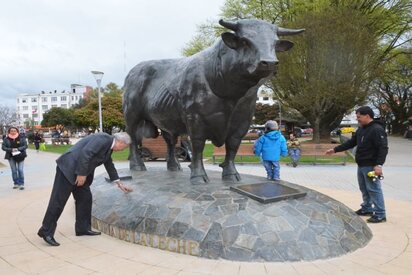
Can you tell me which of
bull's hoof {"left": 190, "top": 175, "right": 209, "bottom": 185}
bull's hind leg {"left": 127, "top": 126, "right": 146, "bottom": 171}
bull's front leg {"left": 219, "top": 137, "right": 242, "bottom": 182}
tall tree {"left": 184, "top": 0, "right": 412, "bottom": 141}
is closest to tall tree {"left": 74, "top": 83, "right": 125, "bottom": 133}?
tall tree {"left": 184, "top": 0, "right": 412, "bottom": 141}

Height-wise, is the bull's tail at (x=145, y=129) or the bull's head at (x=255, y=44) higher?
the bull's head at (x=255, y=44)

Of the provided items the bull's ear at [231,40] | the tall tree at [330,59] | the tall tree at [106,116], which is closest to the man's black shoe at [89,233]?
the bull's ear at [231,40]

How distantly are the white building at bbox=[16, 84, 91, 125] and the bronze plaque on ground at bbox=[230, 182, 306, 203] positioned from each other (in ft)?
351

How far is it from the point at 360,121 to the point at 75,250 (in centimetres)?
444

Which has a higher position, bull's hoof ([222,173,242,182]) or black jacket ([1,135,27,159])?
black jacket ([1,135,27,159])

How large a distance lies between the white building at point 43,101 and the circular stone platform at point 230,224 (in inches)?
4208

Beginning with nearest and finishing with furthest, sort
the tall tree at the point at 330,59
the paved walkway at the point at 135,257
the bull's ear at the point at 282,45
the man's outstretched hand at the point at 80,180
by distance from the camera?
1. the paved walkway at the point at 135,257
2. the bull's ear at the point at 282,45
3. the man's outstretched hand at the point at 80,180
4. the tall tree at the point at 330,59

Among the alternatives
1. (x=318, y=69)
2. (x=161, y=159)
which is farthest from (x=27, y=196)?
(x=318, y=69)

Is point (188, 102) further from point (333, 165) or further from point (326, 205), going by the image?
point (333, 165)

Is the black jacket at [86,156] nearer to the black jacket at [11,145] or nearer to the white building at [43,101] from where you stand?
the black jacket at [11,145]

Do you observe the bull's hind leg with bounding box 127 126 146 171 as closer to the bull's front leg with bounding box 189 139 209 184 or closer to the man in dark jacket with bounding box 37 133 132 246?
the bull's front leg with bounding box 189 139 209 184

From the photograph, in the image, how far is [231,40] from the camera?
14.1 feet

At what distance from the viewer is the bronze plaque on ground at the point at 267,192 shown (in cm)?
464

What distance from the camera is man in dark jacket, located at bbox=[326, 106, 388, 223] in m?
5.52
